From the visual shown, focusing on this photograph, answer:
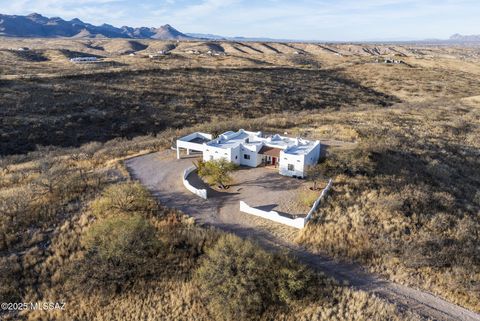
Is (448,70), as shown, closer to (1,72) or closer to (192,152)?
(192,152)

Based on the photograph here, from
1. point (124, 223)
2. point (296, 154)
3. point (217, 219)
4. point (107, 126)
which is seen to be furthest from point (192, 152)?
point (107, 126)

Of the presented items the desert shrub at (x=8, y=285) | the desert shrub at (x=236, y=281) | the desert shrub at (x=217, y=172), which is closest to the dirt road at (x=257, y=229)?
the desert shrub at (x=217, y=172)

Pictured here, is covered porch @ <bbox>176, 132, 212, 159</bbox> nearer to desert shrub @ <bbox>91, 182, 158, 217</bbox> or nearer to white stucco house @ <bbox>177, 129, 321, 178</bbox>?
white stucco house @ <bbox>177, 129, 321, 178</bbox>

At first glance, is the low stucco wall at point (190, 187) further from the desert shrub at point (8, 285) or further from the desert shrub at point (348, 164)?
the desert shrub at point (8, 285)

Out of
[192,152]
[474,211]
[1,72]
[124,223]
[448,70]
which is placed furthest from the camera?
[448,70]

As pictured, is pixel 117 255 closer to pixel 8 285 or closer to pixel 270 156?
pixel 8 285

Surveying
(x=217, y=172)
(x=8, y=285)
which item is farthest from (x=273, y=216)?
(x=8, y=285)
